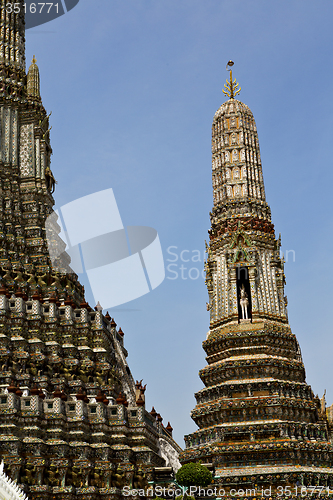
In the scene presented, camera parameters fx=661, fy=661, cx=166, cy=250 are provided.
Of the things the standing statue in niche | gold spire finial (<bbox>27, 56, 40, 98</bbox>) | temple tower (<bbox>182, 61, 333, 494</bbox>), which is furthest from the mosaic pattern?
the standing statue in niche

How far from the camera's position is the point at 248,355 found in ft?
103

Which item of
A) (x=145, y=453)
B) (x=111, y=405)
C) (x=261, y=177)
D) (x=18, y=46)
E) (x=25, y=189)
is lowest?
(x=145, y=453)

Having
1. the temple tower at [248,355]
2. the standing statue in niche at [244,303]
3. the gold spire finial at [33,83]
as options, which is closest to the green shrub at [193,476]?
the temple tower at [248,355]

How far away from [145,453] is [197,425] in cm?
322

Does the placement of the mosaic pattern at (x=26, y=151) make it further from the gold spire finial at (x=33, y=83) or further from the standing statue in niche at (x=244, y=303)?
the standing statue in niche at (x=244, y=303)

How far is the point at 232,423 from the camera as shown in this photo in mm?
29375

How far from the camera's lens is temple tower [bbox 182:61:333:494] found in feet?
92.1

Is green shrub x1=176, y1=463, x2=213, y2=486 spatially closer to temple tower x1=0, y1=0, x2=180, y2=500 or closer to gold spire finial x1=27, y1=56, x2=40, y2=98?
temple tower x1=0, y1=0, x2=180, y2=500

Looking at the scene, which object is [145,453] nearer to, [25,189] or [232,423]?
[232,423]

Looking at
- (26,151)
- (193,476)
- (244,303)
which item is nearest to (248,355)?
(244,303)

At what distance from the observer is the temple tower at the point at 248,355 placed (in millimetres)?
28078

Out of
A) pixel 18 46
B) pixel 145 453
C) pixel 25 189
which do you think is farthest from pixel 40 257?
pixel 18 46

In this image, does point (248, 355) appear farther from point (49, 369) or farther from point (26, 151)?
point (26, 151)

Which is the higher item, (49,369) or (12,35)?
(12,35)
